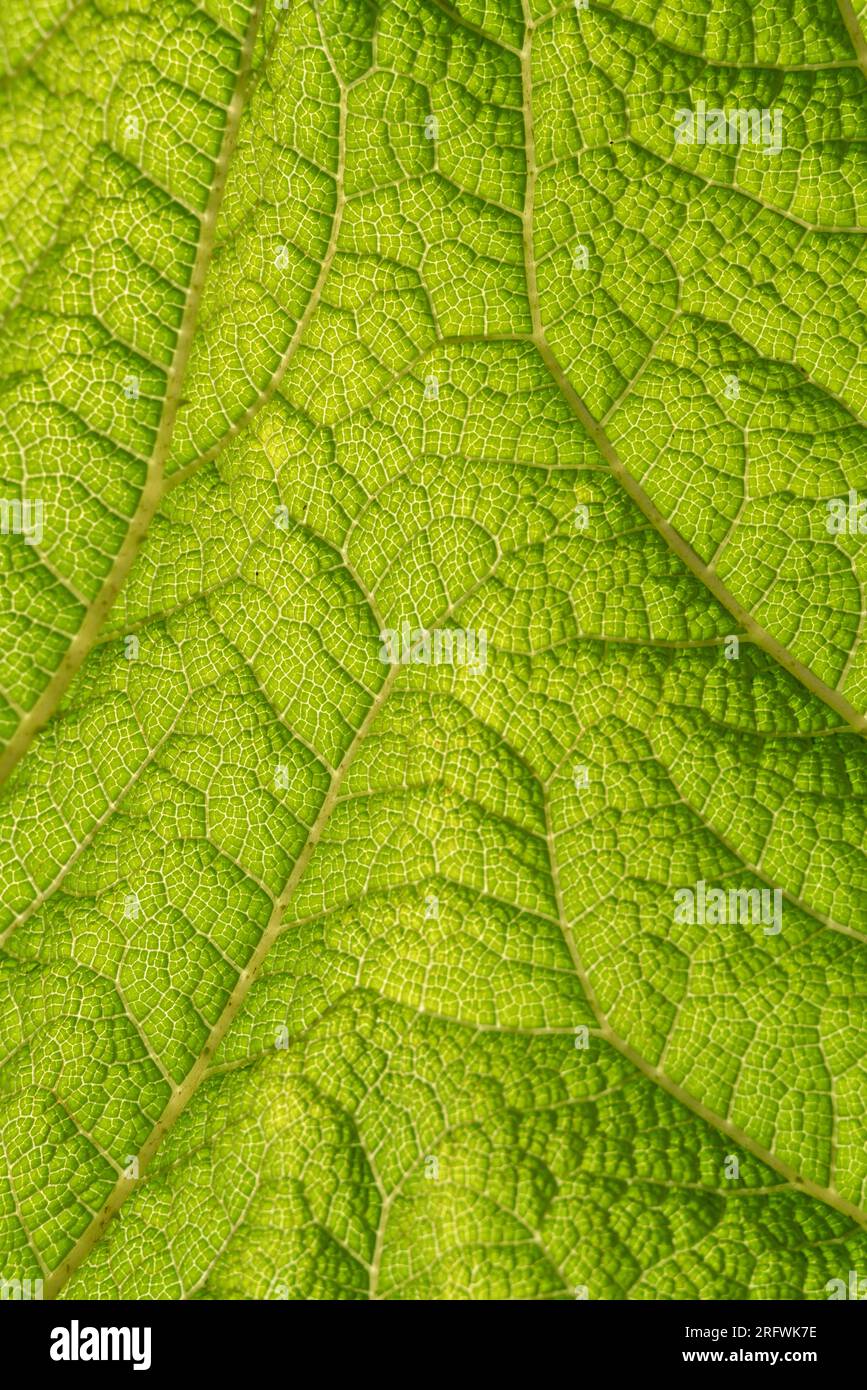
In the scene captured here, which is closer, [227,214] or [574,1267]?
[574,1267]

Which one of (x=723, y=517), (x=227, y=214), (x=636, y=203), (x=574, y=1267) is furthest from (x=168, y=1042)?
(x=636, y=203)

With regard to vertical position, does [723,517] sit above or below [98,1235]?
above

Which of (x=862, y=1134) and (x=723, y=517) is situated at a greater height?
(x=723, y=517)

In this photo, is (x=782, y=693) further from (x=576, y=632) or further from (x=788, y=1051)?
(x=788, y=1051)
